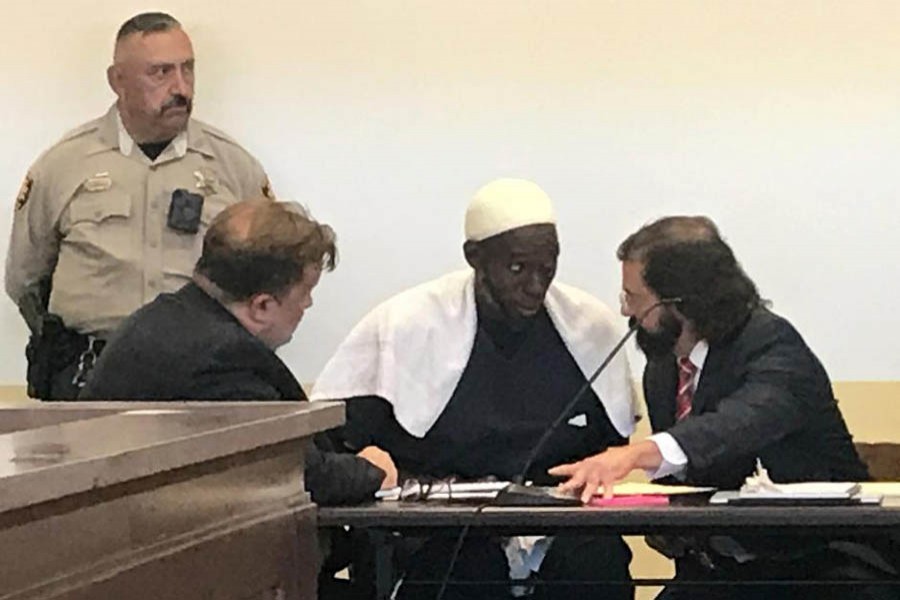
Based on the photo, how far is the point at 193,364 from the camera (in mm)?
2916

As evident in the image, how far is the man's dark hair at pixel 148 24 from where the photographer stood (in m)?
4.43

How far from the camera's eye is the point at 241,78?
4719mm

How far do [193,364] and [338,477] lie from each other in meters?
0.34

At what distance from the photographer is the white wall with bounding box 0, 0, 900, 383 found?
4598 millimetres

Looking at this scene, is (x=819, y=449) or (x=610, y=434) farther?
(x=610, y=434)

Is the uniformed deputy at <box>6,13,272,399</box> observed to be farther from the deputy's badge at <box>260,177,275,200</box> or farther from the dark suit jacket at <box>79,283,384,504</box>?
the dark suit jacket at <box>79,283,384,504</box>

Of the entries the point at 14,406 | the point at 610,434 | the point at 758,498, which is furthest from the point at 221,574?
the point at 610,434

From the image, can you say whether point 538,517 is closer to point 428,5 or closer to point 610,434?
point 610,434

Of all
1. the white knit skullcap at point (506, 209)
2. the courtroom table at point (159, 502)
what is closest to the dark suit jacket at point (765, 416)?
the white knit skullcap at point (506, 209)

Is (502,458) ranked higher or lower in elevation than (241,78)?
lower

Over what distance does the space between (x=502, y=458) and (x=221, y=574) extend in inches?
60.4

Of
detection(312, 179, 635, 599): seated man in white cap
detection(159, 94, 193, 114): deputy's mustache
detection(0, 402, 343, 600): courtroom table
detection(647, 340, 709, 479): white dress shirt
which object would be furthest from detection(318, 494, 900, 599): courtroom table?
detection(159, 94, 193, 114): deputy's mustache

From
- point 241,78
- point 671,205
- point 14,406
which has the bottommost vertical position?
point 14,406

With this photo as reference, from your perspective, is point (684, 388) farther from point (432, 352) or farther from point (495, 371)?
point (432, 352)
